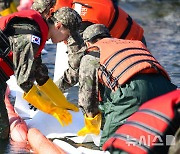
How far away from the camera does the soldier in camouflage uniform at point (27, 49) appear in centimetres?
602

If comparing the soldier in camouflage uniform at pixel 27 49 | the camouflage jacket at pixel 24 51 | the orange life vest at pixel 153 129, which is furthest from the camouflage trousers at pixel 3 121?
the orange life vest at pixel 153 129

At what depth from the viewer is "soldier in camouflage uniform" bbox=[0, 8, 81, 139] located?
6.02 meters

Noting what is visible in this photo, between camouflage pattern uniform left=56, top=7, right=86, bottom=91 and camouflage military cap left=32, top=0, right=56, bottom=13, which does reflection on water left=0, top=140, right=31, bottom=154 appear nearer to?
camouflage pattern uniform left=56, top=7, right=86, bottom=91

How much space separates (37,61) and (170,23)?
377 inches

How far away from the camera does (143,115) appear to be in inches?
165

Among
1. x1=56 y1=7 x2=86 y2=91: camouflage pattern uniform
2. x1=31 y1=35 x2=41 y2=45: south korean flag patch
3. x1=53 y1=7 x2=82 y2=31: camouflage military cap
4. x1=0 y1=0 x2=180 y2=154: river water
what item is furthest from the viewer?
x1=0 y1=0 x2=180 y2=154: river water

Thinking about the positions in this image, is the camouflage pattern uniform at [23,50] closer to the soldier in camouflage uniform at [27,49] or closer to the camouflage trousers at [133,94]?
the soldier in camouflage uniform at [27,49]

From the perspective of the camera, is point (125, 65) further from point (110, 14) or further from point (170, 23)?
point (170, 23)

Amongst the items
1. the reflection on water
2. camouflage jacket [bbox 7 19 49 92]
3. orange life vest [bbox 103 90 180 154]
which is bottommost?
the reflection on water

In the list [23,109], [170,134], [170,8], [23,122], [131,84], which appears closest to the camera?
[170,134]

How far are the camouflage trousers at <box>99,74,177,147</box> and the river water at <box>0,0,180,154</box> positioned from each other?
39.3 inches

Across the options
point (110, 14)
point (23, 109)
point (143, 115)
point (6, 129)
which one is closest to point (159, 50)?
point (110, 14)

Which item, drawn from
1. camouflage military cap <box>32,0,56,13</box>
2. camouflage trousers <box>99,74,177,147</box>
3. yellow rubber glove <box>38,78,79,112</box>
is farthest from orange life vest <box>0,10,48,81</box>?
camouflage military cap <box>32,0,56,13</box>

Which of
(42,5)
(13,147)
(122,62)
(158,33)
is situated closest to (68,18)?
(42,5)
